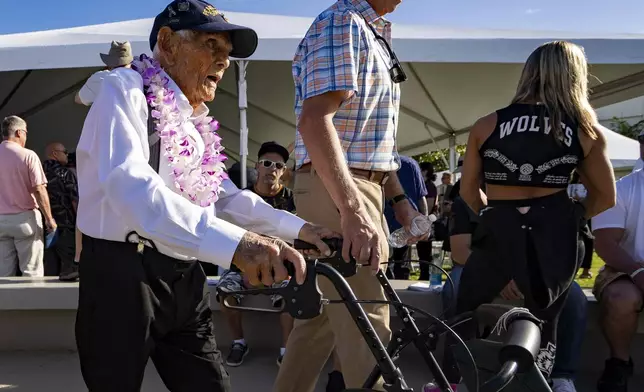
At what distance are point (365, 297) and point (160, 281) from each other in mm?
840

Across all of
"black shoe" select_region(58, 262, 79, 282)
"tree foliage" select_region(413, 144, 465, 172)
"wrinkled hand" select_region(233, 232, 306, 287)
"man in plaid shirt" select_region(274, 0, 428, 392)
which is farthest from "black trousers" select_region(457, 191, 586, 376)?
"tree foliage" select_region(413, 144, 465, 172)

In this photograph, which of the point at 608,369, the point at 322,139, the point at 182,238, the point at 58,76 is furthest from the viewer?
the point at 58,76

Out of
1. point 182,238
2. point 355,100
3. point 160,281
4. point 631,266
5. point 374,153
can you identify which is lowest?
point 631,266

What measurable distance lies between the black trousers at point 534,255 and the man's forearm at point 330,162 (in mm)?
1122

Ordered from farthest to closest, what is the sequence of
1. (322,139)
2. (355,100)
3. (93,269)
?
(355,100)
(322,139)
(93,269)

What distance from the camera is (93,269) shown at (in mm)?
1827

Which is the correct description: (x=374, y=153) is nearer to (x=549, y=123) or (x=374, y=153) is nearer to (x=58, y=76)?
(x=549, y=123)

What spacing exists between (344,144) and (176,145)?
0.75m

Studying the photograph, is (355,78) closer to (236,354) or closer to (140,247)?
(140,247)

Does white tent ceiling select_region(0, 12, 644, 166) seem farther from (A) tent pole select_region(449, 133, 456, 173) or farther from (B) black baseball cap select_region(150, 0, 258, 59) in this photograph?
(B) black baseball cap select_region(150, 0, 258, 59)

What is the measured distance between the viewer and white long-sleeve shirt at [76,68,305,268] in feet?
4.87

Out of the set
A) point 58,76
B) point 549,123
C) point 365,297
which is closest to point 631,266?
point 549,123

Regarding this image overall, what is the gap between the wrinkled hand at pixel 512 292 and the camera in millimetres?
3153

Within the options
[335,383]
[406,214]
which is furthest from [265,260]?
[335,383]
